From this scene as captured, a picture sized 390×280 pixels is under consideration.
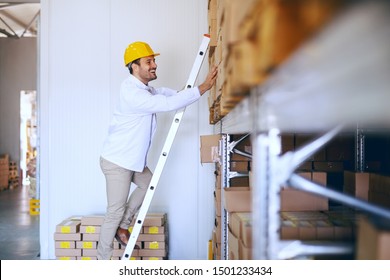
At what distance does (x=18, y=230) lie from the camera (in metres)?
6.31

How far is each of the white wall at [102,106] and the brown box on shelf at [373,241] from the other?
10.4 ft

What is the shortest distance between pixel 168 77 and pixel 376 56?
3.73m

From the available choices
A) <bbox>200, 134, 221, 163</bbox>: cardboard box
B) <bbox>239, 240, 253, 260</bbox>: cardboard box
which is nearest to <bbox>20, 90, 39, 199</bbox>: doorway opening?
<bbox>200, 134, 221, 163</bbox>: cardboard box

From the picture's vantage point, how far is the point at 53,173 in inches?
182

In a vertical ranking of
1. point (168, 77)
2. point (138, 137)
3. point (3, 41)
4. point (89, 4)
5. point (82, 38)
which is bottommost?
point (138, 137)

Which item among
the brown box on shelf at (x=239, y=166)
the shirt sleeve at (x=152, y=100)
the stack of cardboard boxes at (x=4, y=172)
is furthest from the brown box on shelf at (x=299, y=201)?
the stack of cardboard boxes at (x=4, y=172)

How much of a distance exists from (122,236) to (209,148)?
108 centimetres

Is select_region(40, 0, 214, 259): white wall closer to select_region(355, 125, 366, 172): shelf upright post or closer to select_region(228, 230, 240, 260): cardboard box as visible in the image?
select_region(355, 125, 366, 172): shelf upright post

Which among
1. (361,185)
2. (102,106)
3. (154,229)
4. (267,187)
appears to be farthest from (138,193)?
(267,187)

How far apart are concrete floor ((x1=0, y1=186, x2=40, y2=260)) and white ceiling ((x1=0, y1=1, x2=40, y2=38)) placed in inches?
152

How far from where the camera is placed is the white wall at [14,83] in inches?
490

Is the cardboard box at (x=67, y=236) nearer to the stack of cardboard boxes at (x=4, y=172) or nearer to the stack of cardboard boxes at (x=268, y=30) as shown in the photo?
the stack of cardboard boxes at (x=268, y=30)
